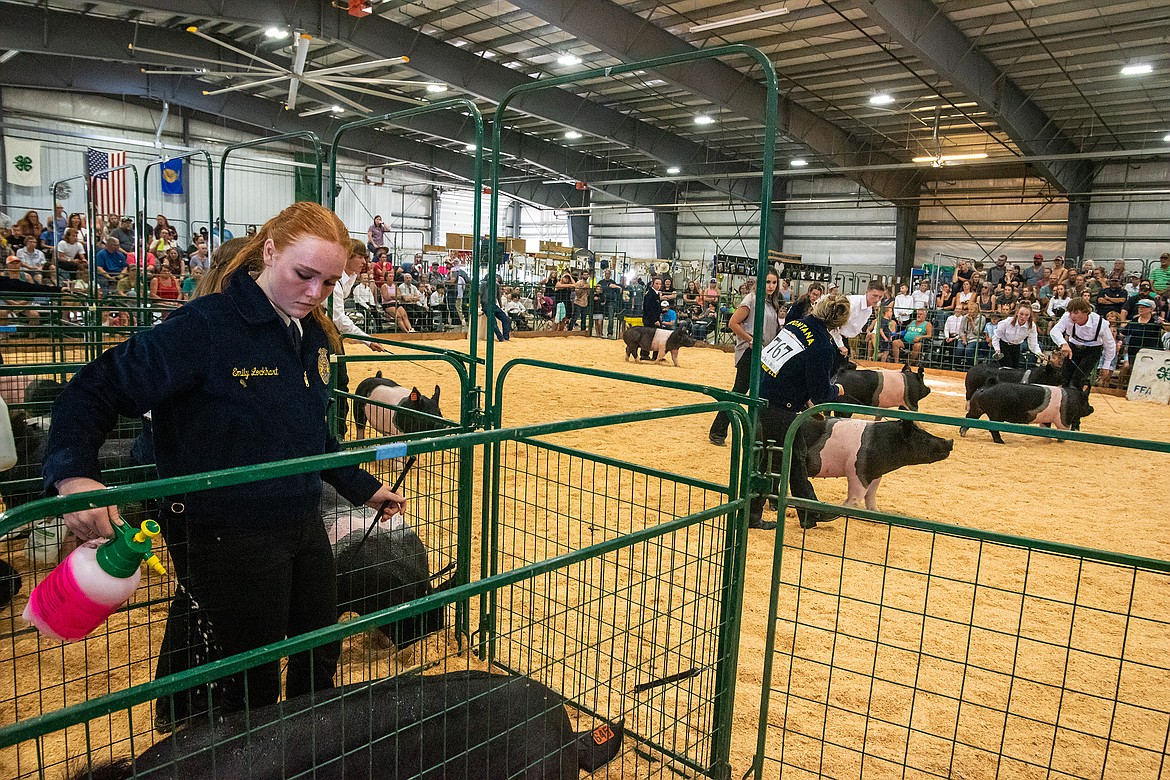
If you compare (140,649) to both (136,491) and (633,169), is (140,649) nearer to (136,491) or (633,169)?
(136,491)

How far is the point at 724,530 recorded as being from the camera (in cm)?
239

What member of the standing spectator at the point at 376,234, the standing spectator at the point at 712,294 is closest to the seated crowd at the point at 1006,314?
the standing spectator at the point at 712,294

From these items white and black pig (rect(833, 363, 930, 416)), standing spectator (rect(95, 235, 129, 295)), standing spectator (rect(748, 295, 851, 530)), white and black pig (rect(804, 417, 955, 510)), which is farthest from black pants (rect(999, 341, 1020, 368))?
standing spectator (rect(95, 235, 129, 295))

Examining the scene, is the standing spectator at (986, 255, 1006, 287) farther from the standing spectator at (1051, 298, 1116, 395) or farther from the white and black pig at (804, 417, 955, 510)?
the white and black pig at (804, 417, 955, 510)

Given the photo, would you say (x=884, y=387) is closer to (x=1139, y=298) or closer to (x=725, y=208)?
(x=1139, y=298)

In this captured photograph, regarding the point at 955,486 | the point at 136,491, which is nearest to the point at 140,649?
the point at 136,491

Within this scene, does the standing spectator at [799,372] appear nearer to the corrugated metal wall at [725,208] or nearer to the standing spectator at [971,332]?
the standing spectator at [971,332]

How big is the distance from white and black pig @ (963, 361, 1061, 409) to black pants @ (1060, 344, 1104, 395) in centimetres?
24

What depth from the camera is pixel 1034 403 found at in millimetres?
8234

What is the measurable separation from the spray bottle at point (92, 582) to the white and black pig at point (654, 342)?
41.5 feet

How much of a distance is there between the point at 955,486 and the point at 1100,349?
522 cm

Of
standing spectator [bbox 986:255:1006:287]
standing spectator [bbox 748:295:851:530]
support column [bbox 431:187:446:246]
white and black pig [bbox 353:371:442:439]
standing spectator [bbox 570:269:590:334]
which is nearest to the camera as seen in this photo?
white and black pig [bbox 353:371:442:439]

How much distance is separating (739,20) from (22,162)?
17313 millimetres

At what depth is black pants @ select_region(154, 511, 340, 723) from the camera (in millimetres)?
1821
